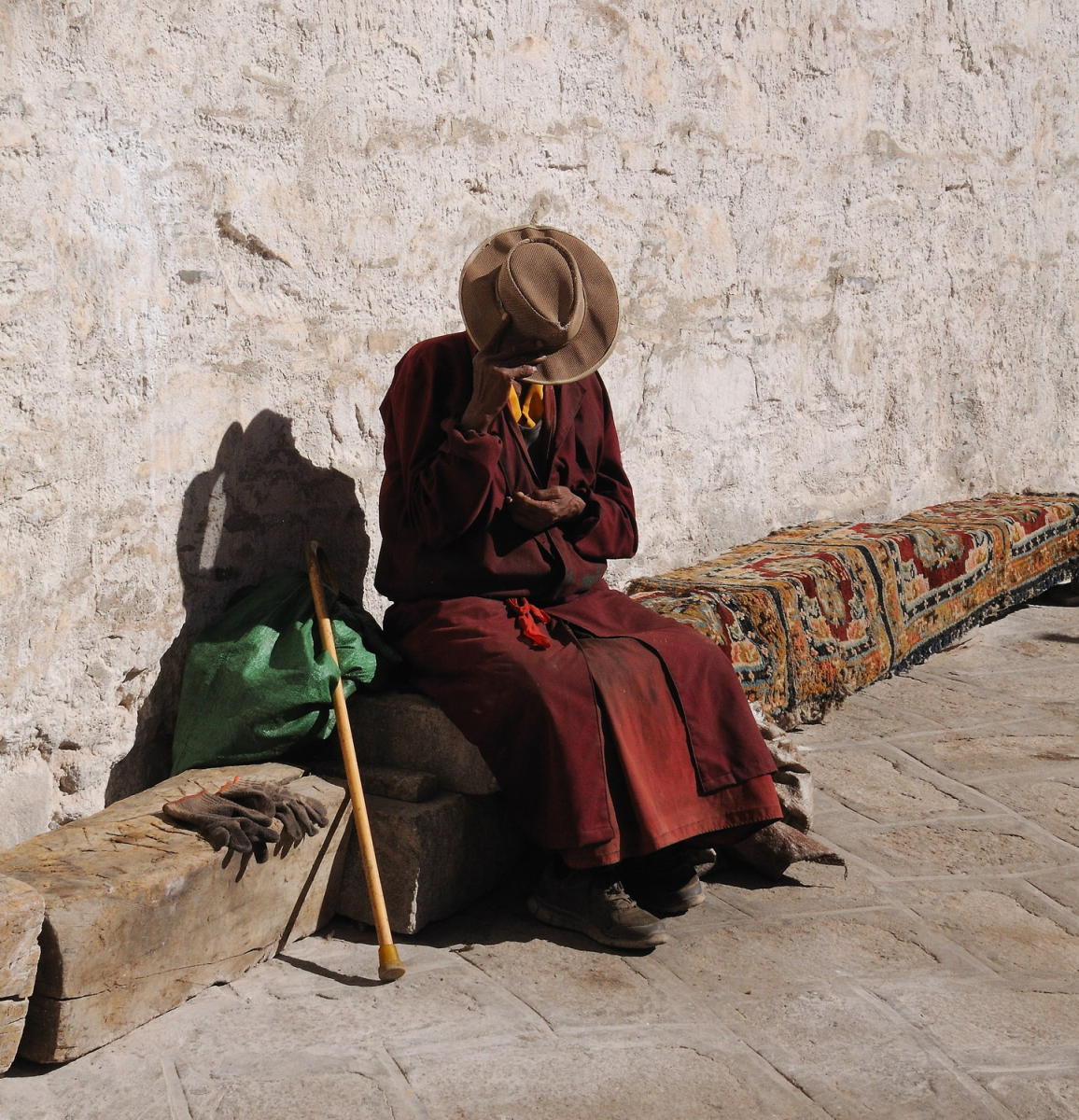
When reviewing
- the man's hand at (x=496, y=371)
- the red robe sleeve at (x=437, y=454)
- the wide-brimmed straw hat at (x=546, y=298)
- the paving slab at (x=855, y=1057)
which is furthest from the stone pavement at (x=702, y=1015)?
the wide-brimmed straw hat at (x=546, y=298)

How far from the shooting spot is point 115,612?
3.19 metres

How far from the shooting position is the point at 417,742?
127 inches

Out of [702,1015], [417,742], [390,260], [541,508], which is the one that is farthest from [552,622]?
[390,260]

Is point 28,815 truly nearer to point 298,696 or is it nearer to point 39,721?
point 39,721

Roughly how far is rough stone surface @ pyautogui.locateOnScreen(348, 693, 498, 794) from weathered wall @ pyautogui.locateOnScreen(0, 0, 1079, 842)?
0.50m

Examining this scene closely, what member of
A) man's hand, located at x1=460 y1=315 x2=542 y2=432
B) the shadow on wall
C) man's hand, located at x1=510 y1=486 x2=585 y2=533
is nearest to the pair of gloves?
the shadow on wall

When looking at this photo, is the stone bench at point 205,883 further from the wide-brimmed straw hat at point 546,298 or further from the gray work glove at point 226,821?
the wide-brimmed straw hat at point 546,298

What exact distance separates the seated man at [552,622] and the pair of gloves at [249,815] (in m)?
0.42

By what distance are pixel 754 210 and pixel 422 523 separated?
2.64m

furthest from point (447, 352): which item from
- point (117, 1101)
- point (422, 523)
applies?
point (117, 1101)

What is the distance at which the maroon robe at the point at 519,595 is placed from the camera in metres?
3.03

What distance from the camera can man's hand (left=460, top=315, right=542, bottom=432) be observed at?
3152 millimetres

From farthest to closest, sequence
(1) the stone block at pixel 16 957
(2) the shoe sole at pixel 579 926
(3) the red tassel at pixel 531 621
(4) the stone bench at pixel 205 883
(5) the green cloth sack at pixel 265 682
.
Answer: (3) the red tassel at pixel 531 621 → (5) the green cloth sack at pixel 265 682 → (2) the shoe sole at pixel 579 926 → (4) the stone bench at pixel 205 883 → (1) the stone block at pixel 16 957

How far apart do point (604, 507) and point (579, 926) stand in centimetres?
108
